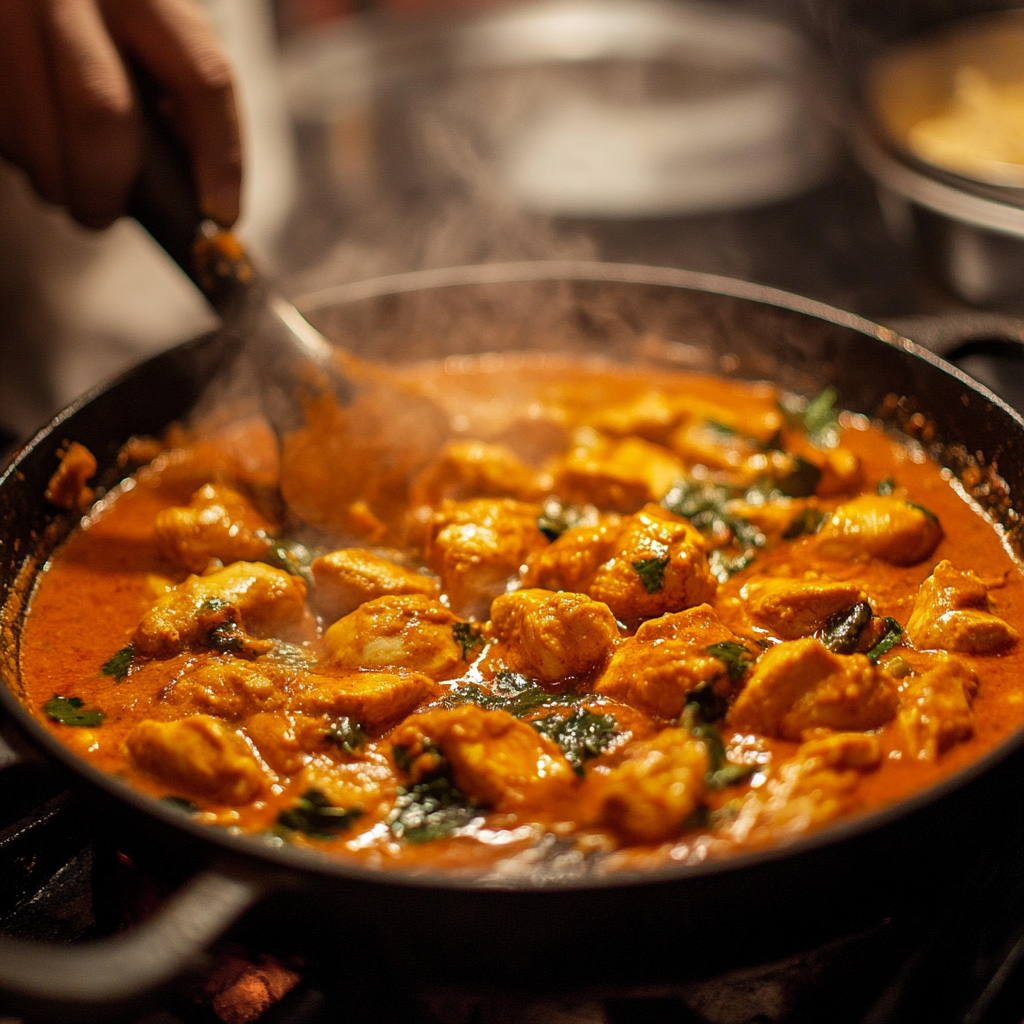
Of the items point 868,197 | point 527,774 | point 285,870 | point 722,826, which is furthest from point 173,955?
point 868,197

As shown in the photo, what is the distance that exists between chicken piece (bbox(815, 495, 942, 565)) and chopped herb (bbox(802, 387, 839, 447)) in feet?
1.77

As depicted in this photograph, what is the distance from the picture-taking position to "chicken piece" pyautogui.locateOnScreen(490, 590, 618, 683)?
2.02m

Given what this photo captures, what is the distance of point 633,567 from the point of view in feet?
7.19

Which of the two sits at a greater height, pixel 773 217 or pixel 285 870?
pixel 285 870

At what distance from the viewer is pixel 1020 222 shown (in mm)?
3410

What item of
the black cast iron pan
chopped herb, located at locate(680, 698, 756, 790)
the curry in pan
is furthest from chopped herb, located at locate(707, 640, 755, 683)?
the black cast iron pan

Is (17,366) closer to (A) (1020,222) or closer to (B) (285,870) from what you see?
(B) (285,870)

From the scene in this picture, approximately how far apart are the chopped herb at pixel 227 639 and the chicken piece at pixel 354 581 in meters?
0.23

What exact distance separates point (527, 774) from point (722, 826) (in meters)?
0.34

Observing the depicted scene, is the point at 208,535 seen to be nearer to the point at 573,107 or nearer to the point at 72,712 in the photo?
the point at 72,712

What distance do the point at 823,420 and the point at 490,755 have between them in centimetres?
174

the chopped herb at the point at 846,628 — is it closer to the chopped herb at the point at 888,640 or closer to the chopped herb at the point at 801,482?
the chopped herb at the point at 888,640

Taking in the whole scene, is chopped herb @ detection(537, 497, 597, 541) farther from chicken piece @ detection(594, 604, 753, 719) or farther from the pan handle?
the pan handle

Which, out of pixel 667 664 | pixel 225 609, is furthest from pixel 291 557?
pixel 667 664
